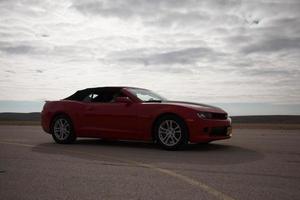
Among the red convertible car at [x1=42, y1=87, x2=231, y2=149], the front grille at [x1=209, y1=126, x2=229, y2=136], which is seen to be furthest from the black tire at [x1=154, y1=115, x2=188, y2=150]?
the front grille at [x1=209, y1=126, x2=229, y2=136]

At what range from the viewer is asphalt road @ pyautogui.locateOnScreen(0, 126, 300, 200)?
16.7 feet

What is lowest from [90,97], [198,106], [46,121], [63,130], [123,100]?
[63,130]

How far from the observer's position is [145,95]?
34.3ft

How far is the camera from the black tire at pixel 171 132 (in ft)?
30.0

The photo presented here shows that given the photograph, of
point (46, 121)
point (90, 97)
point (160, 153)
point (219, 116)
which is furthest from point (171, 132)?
point (46, 121)

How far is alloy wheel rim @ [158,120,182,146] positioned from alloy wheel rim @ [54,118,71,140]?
2824 millimetres

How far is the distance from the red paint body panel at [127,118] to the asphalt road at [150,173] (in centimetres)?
40

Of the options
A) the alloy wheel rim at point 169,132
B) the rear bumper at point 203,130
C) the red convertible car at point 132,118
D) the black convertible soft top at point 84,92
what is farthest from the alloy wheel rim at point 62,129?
the rear bumper at point 203,130

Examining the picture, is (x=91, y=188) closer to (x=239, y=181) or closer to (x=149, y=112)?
(x=239, y=181)

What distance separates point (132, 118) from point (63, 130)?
2.28 metres

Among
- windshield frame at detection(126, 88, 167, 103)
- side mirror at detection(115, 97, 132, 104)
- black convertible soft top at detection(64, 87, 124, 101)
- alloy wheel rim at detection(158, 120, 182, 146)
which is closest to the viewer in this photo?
alloy wheel rim at detection(158, 120, 182, 146)

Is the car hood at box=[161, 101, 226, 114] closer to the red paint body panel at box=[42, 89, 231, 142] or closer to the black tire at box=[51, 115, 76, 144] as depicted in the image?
the red paint body panel at box=[42, 89, 231, 142]

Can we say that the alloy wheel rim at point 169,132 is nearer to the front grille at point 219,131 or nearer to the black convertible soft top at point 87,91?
the front grille at point 219,131

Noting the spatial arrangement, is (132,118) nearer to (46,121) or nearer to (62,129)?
(62,129)
